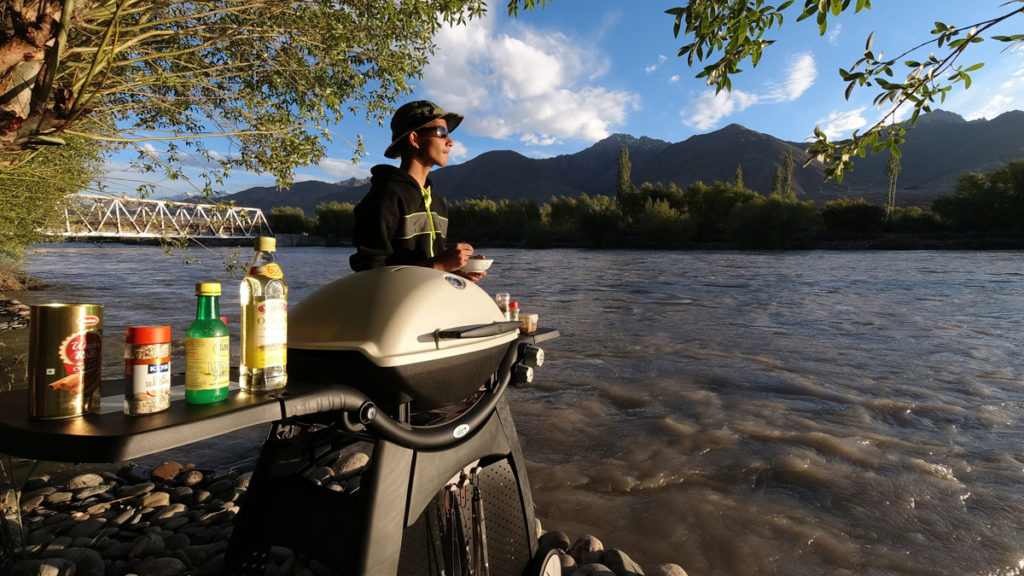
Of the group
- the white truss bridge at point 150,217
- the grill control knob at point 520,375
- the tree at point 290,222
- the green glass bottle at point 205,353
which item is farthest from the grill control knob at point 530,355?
the tree at point 290,222

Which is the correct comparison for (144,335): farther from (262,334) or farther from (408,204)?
(408,204)

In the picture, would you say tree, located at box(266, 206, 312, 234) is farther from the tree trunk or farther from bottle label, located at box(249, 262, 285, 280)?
bottle label, located at box(249, 262, 285, 280)

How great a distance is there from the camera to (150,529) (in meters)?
A: 3.01

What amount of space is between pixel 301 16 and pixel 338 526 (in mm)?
6006

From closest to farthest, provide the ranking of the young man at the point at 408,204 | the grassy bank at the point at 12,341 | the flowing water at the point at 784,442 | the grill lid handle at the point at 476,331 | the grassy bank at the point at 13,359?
the grill lid handle at the point at 476,331 → the young man at the point at 408,204 → the flowing water at the point at 784,442 → the grassy bank at the point at 13,359 → the grassy bank at the point at 12,341

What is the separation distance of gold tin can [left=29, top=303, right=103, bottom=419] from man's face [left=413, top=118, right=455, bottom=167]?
1754 mm

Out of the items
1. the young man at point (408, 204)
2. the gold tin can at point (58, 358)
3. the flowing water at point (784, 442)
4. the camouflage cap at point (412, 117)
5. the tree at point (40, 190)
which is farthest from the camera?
the tree at point (40, 190)

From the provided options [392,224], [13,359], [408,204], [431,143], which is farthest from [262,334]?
[13,359]

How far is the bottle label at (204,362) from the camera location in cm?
127

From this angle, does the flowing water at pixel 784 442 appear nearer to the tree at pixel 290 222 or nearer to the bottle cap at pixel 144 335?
the bottle cap at pixel 144 335

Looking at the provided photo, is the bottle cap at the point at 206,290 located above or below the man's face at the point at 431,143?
below

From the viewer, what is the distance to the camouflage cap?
261 cm

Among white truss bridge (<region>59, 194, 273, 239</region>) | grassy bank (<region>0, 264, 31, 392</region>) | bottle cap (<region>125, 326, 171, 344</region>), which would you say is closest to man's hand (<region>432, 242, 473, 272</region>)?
bottle cap (<region>125, 326, 171, 344</region>)

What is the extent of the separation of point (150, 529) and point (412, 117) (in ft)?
9.37
